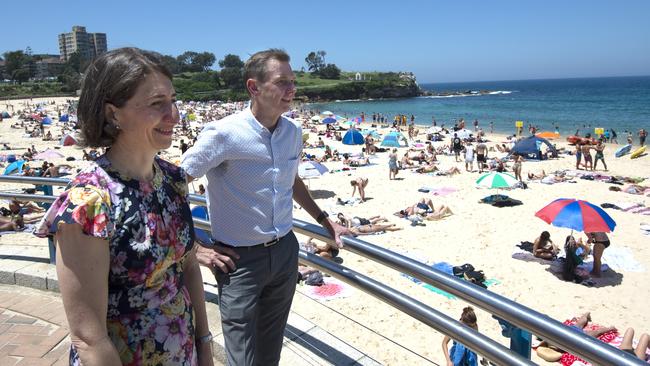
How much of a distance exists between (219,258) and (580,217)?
8.12 metres

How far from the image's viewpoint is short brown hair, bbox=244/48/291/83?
2.09 metres

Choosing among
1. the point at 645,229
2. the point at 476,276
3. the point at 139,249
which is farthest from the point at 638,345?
the point at 645,229

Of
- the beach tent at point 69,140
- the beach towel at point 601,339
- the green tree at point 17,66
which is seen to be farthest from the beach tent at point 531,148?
the green tree at point 17,66

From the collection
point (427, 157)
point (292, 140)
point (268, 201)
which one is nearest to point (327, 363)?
point (268, 201)

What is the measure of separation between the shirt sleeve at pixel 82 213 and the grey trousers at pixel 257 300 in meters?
0.87

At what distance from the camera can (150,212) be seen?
135cm

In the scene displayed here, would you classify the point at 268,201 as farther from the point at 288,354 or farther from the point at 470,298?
the point at 288,354

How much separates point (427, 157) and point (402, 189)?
6.30 m

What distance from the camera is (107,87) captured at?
50.4 inches

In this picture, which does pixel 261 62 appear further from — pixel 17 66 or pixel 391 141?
pixel 17 66

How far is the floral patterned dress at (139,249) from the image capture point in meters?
1.19

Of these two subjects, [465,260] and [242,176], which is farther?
[465,260]

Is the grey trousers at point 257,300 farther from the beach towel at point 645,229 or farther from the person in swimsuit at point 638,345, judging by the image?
the beach towel at point 645,229

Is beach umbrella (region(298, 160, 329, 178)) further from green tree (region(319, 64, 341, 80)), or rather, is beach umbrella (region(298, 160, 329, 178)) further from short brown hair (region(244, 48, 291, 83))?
green tree (region(319, 64, 341, 80))
